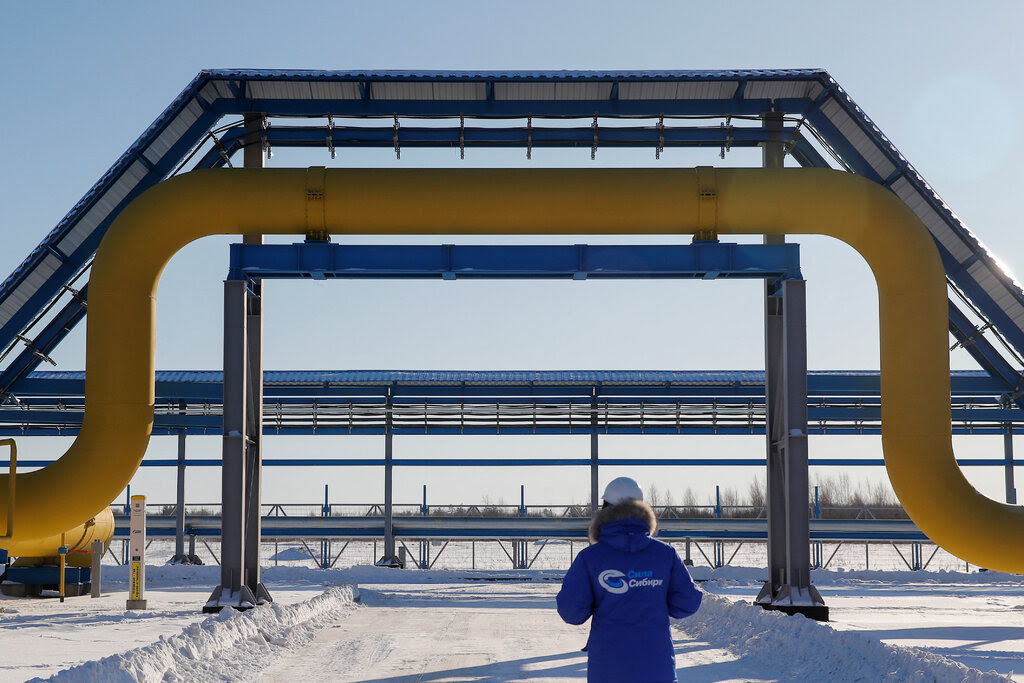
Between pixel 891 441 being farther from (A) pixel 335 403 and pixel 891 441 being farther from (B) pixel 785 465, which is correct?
(A) pixel 335 403

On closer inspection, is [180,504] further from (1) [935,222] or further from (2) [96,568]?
(1) [935,222]

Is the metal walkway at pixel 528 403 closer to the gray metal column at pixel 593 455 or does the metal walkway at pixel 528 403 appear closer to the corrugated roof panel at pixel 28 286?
the gray metal column at pixel 593 455

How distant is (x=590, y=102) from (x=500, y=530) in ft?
63.8

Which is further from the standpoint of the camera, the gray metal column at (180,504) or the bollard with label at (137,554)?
the gray metal column at (180,504)

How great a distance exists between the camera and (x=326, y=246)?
690 inches

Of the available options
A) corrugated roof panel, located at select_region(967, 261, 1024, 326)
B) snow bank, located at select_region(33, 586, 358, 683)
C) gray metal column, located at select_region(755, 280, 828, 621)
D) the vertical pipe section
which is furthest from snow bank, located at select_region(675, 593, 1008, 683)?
the vertical pipe section

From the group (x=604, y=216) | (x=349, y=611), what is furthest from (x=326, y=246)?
(x=349, y=611)

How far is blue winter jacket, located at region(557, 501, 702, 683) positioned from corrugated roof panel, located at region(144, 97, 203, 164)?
15.8 m

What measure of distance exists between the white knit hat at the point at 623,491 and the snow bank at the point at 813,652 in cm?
634

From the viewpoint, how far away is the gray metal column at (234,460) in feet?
58.4

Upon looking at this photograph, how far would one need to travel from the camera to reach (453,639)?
16.1 metres

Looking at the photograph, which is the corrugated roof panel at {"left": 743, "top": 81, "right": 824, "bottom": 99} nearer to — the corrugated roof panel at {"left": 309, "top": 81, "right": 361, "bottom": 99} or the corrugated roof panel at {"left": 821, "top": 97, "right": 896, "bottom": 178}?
the corrugated roof panel at {"left": 821, "top": 97, "right": 896, "bottom": 178}

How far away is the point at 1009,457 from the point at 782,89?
21.3 metres

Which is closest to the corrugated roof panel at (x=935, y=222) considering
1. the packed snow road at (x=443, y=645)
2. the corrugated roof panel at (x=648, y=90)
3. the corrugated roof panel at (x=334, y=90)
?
the corrugated roof panel at (x=648, y=90)
